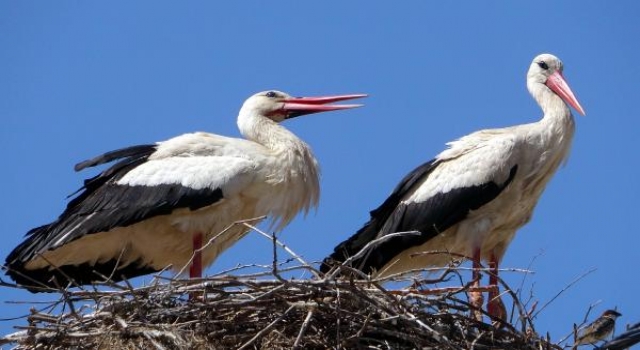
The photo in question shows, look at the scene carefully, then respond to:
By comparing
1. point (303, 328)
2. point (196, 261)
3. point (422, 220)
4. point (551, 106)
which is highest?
point (551, 106)

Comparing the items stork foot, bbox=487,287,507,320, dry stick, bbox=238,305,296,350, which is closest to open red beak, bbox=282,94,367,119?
stork foot, bbox=487,287,507,320

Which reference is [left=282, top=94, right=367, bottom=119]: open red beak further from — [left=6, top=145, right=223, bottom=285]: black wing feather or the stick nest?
the stick nest

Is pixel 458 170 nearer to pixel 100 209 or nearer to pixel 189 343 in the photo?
pixel 100 209

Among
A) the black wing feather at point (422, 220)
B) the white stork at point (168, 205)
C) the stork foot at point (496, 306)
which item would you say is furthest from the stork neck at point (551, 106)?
the white stork at point (168, 205)

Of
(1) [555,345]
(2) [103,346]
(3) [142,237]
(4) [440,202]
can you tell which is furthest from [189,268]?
(1) [555,345]

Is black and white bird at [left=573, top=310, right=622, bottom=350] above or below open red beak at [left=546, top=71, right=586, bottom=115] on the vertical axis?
below

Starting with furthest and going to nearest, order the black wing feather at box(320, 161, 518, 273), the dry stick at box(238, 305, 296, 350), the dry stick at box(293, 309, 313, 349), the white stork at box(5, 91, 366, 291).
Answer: the black wing feather at box(320, 161, 518, 273) < the white stork at box(5, 91, 366, 291) < the dry stick at box(238, 305, 296, 350) < the dry stick at box(293, 309, 313, 349)

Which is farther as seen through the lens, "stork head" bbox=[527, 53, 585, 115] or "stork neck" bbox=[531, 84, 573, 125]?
"stork head" bbox=[527, 53, 585, 115]

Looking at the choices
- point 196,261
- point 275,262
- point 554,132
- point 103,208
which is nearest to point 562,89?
point 554,132

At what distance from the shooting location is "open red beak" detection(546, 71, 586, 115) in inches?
462

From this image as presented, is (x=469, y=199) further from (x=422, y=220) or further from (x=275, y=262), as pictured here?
(x=275, y=262)

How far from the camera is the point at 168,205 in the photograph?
35.0 feet

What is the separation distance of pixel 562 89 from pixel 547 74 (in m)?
0.21

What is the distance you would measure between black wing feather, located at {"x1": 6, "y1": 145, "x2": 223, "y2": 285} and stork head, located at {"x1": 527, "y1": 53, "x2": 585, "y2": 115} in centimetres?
253
